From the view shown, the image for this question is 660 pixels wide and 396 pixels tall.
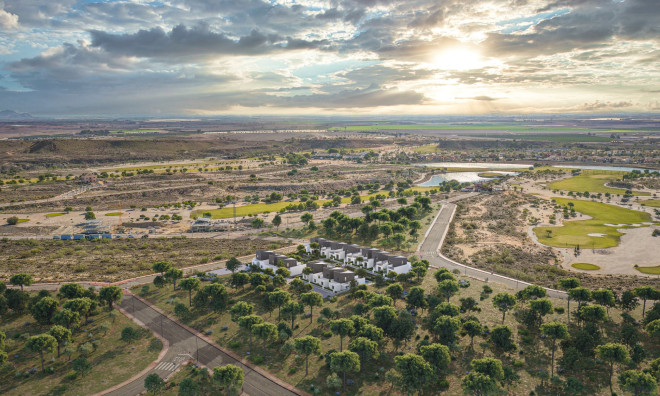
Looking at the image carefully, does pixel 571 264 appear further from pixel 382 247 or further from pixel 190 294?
pixel 190 294

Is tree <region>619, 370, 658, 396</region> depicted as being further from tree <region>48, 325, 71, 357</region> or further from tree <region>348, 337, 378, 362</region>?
tree <region>48, 325, 71, 357</region>

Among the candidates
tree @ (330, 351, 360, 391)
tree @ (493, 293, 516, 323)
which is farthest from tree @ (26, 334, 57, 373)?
tree @ (493, 293, 516, 323)

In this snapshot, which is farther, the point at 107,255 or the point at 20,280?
the point at 107,255

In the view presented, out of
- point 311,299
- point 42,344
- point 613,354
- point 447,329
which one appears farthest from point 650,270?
point 42,344

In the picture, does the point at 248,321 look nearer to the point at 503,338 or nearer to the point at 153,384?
the point at 153,384

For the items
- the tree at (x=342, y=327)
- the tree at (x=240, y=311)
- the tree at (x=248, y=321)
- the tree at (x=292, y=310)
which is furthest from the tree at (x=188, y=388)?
the tree at (x=342, y=327)
